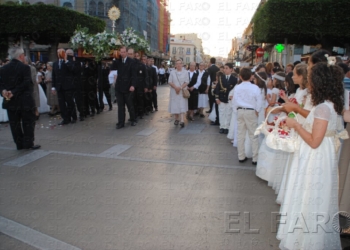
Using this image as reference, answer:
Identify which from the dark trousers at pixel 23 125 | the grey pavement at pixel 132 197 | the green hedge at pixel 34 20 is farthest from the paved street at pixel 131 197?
the green hedge at pixel 34 20

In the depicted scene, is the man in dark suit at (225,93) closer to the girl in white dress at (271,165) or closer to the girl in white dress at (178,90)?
the girl in white dress at (178,90)

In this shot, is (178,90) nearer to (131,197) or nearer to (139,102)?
(139,102)

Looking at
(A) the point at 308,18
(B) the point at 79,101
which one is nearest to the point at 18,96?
(B) the point at 79,101

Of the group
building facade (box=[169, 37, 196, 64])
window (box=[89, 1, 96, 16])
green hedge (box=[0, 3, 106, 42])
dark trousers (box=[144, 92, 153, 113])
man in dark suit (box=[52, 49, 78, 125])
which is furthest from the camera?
building facade (box=[169, 37, 196, 64])

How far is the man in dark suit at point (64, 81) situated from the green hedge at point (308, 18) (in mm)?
12035

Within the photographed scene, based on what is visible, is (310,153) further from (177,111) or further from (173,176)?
(177,111)

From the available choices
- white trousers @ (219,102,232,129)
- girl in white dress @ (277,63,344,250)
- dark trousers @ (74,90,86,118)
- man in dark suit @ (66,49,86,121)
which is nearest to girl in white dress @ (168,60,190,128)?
white trousers @ (219,102,232,129)

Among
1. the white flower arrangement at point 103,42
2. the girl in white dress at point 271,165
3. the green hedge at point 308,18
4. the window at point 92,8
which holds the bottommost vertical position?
the girl in white dress at point 271,165

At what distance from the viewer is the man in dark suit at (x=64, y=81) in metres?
9.95

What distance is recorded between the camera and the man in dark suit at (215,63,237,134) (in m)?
8.80

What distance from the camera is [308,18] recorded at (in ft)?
58.0

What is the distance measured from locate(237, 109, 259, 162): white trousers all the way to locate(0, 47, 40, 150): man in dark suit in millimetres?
4141

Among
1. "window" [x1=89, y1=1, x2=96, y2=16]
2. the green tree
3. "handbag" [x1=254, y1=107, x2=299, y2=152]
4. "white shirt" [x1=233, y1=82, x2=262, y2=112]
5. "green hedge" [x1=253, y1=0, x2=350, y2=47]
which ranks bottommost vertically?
"handbag" [x1=254, y1=107, x2=299, y2=152]

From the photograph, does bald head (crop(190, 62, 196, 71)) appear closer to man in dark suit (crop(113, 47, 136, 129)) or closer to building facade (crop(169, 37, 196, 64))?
man in dark suit (crop(113, 47, 136, 129))
